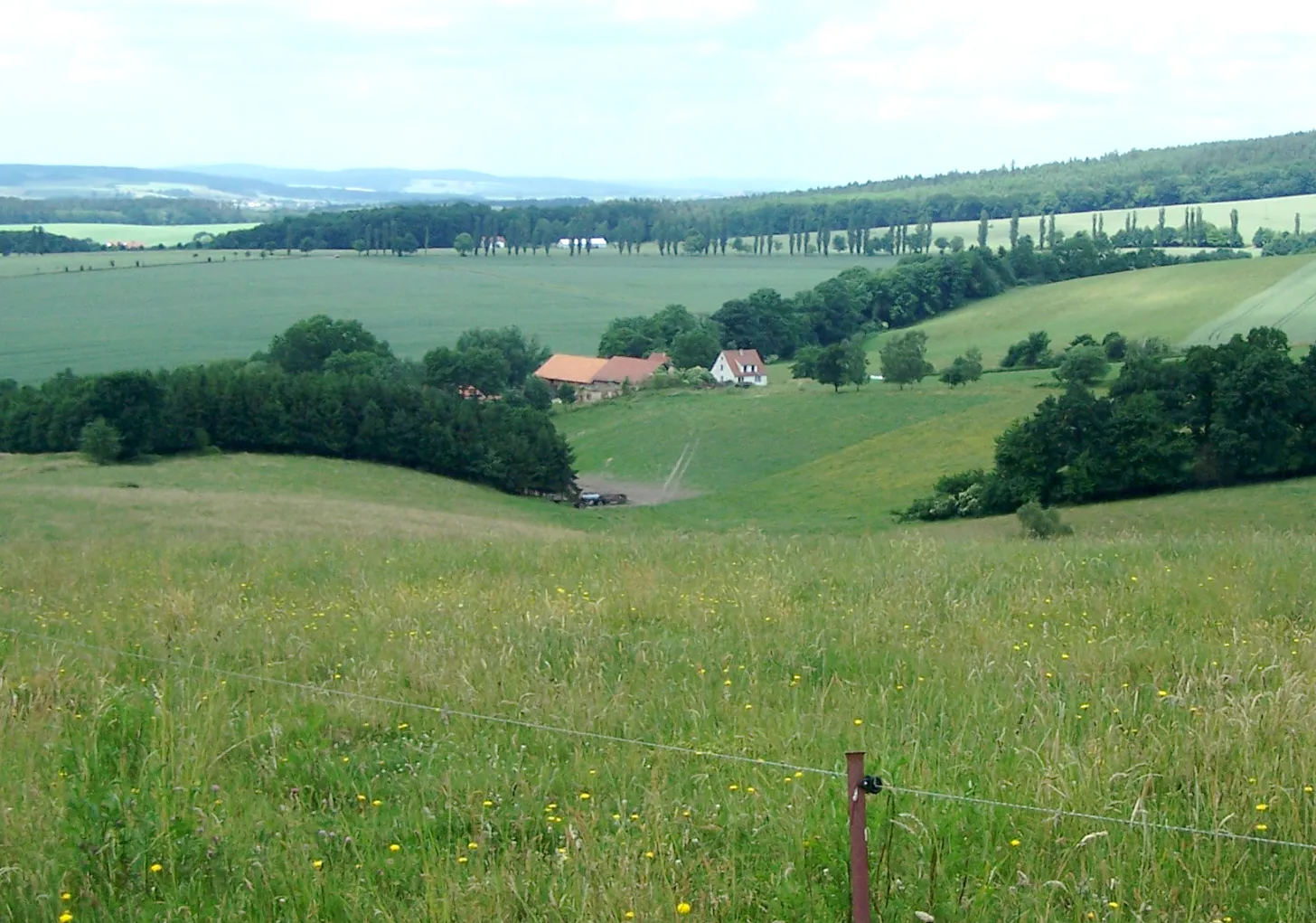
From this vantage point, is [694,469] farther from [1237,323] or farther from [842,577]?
[842,577]

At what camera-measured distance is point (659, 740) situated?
5.12 meters

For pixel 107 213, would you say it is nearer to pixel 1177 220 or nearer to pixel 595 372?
pixel 595 372

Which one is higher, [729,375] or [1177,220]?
[1177,220]

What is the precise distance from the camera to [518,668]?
623 cm

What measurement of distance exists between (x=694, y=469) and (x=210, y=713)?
62.8 meters

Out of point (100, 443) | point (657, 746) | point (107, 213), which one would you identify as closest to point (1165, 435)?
point (100, 443)

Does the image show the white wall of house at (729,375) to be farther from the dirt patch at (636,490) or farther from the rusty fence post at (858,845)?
the rusty fence post at (858,845)

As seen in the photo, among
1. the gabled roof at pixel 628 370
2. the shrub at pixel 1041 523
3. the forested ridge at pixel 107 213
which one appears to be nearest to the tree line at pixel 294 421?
the gabled roof at pixel 628 370

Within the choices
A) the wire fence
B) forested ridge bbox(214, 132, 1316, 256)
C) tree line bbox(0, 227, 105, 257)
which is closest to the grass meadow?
the wire fence

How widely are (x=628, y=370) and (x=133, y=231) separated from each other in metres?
92.2

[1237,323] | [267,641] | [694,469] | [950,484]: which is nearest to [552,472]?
[694,469]

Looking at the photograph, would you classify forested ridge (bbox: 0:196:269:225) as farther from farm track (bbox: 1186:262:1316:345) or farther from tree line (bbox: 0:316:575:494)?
farm track (bbox: 1186:262:1316:345)

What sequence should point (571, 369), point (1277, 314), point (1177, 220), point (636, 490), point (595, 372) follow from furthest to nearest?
point (1177, 220)
point (571, 369)
point (595, 372)
point (1277, 314)
point (636, 490)

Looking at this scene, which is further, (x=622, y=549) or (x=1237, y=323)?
(x=1237, y=323)
